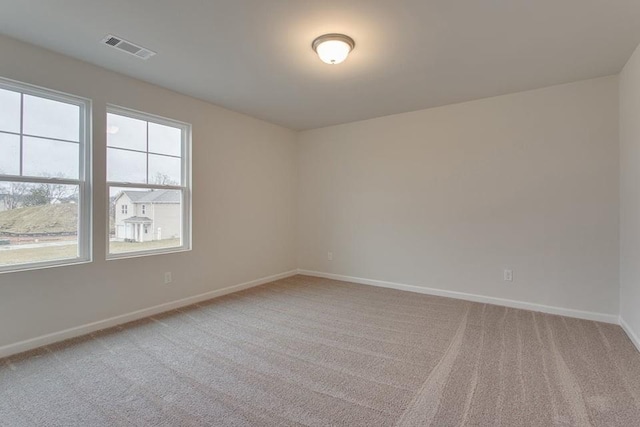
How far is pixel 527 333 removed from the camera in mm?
2924

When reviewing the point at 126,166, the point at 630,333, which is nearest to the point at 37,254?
the point at 126,166

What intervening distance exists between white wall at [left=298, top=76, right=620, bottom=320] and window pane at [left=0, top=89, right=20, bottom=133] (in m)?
3.68

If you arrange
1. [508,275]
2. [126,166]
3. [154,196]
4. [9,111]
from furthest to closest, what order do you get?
[508,275], [154,196], [126,166], [9,111]

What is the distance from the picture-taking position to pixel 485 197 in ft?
12.6

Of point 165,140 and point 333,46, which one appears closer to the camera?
point 333,46

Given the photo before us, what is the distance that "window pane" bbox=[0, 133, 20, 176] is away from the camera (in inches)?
99.7

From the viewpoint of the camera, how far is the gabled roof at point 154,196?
339cm

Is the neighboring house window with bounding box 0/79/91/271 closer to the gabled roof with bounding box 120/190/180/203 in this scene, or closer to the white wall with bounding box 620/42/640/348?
the gabled roof with bounding box 120/190/180/203

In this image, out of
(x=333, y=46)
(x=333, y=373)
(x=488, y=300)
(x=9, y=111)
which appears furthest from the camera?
(x=488, y=300)

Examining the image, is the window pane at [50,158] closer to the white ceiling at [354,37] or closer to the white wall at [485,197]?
the white ceiling at [354,37]

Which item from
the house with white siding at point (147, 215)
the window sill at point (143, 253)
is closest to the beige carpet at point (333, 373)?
the window sill at point (143, 253)

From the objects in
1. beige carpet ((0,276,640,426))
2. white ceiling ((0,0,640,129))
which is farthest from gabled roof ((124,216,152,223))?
white ceiling ((0,0,640,129))

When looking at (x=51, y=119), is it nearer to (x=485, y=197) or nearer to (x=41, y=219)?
(x=41, y=219)

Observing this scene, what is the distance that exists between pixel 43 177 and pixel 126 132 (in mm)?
873
